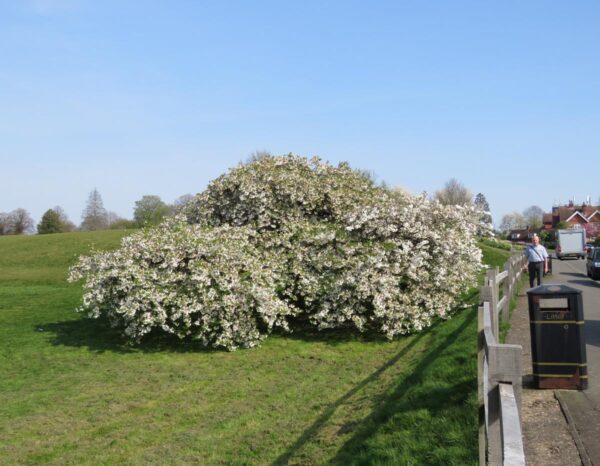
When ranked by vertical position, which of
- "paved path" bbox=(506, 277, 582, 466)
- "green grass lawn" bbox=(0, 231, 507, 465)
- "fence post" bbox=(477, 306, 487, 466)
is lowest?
"green grass lawn" bbox=(0, 231, 507, 465)

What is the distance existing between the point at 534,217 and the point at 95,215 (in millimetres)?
111603

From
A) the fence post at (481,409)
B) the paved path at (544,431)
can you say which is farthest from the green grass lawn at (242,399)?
the fence post at (481,409)

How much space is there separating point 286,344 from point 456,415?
8009mm

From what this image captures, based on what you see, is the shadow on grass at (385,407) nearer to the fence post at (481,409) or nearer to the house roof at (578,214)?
the fence post at (481,409)

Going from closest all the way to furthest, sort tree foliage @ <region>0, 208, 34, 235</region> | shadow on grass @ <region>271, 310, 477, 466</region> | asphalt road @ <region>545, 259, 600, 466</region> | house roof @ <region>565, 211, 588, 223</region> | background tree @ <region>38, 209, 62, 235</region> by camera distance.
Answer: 1. asphalt road @ <region>545, 259, 600, 466</region>
2. shadow on grass @ <region>271, 310, 477, 466</region>
3. background tree @ <region>38, 209, 62, 235</region>
4. tree foliage @ <region>0, 208, 34, 235</region>
5. house roof @ <region>565, 211, 588, 223</region>

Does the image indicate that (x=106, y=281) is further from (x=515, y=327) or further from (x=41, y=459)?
(x=515, y=327)

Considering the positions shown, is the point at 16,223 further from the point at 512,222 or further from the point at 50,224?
the point at 512,222

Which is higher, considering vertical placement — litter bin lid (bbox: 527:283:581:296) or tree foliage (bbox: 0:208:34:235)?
tree foliage (bbox: 0:208:34:235)

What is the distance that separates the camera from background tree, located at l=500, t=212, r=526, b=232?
167m

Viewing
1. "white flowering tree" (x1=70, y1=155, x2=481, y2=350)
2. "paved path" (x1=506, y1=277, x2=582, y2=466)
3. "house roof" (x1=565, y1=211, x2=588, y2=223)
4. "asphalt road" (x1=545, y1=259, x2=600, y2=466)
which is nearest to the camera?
"paved path" (x1=506, y1=277, x2=582, y2=466)

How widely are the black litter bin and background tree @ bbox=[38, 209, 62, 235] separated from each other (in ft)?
299

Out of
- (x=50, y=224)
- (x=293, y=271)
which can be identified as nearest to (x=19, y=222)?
(x=50, y=224)

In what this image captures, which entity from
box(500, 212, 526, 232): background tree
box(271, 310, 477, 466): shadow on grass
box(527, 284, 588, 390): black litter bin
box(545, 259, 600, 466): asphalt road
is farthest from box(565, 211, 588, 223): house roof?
box(527, 284, 588, 390): black litter bin

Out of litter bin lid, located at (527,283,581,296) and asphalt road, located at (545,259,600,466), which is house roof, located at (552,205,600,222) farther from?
litter bin lid, located at (527,283,581,296)
